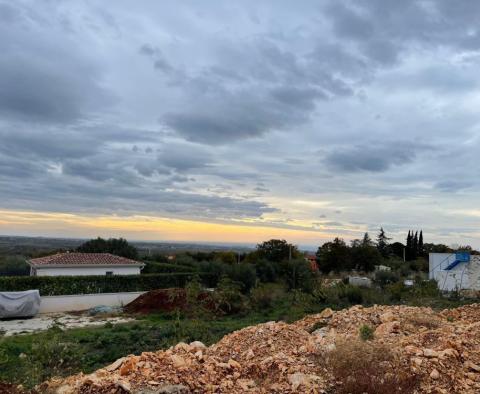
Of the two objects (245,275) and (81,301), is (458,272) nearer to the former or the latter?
(245,275)

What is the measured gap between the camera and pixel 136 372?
5.61 meters

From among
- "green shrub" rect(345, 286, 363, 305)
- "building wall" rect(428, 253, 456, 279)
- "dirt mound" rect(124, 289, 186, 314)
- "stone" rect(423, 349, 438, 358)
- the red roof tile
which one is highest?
"building wall" rect(428, 253, 456, 279)

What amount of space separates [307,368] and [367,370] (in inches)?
31.3

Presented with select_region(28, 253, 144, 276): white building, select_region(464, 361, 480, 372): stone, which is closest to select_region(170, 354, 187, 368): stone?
select_region(464, 361, 480, 372): stone

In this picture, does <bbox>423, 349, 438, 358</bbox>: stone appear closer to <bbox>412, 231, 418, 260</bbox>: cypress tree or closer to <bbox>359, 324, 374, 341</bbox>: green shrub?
<bbox>359, 324, 374, 341</bbox>: green shrub

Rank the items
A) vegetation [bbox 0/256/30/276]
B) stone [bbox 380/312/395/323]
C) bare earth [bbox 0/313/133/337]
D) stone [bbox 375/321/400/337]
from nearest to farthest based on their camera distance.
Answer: stone [bbox 375/321/400/337] < stone [bbox 380/312/395/323] < bare earth [bbox 0/313/133/337] < vegetation [bbox 0/256/30/276]

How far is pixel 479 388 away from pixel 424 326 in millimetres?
4010

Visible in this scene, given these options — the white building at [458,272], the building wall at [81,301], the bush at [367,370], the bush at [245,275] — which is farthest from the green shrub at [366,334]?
the bush at [245,275]

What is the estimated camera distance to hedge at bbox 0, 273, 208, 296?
22.6 meters

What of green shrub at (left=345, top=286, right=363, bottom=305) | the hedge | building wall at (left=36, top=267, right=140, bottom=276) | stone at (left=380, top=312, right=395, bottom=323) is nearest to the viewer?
stone at (left=380, top=312, right=395, bottom=323)

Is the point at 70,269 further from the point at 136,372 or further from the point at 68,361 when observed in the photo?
the point at 136,372

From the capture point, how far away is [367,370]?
5789 millimetres

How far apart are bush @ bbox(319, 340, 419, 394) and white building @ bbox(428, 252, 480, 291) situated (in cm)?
1663

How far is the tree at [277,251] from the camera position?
41312mm
